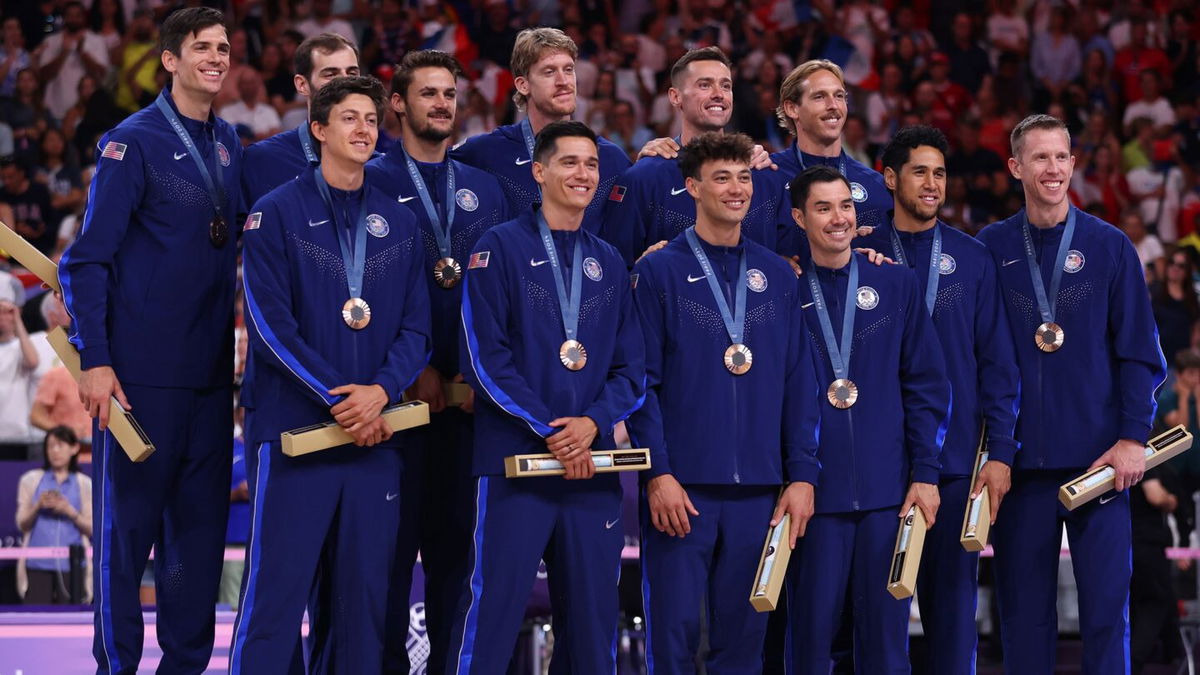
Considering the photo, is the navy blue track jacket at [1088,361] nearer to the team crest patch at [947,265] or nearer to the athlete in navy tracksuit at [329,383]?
the team crest patch at [947,265]

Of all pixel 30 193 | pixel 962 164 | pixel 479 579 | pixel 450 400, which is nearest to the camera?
pixel 479 579

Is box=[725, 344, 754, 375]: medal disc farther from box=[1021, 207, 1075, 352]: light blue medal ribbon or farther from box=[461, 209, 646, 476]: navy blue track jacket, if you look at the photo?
box=[1021, 207, 1075, 352]: light blue medal ribbon

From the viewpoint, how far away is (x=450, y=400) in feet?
19.0

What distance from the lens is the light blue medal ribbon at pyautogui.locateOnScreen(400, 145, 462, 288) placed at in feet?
19.2

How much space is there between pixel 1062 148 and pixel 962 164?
295 inches

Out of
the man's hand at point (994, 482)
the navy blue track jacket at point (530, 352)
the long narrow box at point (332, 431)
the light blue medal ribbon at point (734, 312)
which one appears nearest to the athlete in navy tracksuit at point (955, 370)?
the man's hand at point (994, 482)

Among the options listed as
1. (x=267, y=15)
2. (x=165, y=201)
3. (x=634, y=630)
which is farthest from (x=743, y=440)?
(x=267, y=15)

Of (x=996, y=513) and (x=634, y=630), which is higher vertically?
(x=996, y=513)

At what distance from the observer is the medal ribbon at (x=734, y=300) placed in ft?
18.4

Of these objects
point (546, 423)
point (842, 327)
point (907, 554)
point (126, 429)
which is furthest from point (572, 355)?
point (126, 429)

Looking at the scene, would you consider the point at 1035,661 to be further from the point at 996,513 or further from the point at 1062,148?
the point at 1062,148

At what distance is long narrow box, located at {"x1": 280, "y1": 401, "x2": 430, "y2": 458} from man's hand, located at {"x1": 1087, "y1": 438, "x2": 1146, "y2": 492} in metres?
2.57

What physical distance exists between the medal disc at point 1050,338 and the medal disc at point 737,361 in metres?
1.24

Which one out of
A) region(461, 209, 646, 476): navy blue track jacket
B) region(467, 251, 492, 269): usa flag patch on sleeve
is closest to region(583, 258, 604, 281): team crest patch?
region(461, 209, 646, 476): navy blue track jacket
